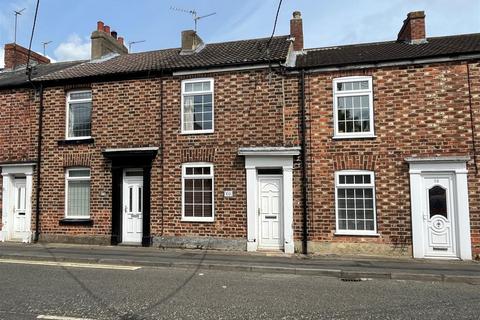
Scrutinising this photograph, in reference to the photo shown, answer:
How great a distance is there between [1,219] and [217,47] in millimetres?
10343

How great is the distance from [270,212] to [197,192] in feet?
8.08

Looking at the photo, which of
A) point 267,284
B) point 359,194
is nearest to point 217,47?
point 359,194

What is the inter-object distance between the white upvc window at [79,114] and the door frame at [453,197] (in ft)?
35.2

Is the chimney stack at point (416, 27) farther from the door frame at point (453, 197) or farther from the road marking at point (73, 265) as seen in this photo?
the road marking at point (73, 265)

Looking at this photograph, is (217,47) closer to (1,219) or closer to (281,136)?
(281,136)

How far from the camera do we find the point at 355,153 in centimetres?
1231

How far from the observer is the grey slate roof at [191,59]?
44.1 feet

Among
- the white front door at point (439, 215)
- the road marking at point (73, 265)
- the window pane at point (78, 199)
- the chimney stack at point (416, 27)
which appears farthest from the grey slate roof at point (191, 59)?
the road marking at point (73, 265)

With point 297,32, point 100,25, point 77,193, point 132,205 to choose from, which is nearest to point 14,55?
point 100,25

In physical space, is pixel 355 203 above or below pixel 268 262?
above

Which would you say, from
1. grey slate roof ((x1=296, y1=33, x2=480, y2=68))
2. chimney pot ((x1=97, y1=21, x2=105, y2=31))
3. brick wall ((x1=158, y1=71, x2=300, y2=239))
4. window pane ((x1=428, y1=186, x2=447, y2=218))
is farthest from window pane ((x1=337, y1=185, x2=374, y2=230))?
chimney pot ((x1=97, y1=21, x2=105, y2=31))

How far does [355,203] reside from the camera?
12.3 metres

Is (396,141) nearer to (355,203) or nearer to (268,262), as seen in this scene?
(355,203)

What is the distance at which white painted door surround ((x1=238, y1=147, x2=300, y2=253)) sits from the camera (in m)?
12.4
